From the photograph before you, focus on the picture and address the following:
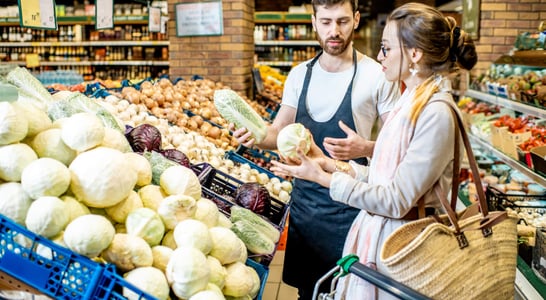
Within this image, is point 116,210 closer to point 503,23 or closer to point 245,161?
point 245,161

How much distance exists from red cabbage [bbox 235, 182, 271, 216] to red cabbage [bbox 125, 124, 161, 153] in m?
0.51

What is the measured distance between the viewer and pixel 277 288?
13.5 ft

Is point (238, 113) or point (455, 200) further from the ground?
point (238, 113)

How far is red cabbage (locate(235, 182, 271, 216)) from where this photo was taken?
2705 mm

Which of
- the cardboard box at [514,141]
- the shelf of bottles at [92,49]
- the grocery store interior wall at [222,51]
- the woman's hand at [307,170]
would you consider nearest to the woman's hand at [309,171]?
the woman's hand at [307,170]

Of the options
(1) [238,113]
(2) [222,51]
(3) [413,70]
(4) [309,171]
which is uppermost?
(2) [222,51]

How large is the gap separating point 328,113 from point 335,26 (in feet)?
1.40

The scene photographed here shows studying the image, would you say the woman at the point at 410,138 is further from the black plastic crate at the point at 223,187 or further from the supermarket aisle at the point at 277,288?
the supermarket aisle at the point at 277,288

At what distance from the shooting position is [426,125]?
1802 mm

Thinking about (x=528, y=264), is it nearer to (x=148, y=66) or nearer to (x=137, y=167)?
(x=137, y=167)

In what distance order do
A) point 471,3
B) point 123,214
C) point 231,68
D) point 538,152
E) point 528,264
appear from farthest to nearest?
point 471,3
point 231,68
point 538,152
point 528,264
point 123,214

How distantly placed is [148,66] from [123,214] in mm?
9851

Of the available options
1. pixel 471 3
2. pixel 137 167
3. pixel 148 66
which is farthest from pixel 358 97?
pixel 148 66

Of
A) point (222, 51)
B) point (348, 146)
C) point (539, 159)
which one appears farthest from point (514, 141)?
point (222, 51)
